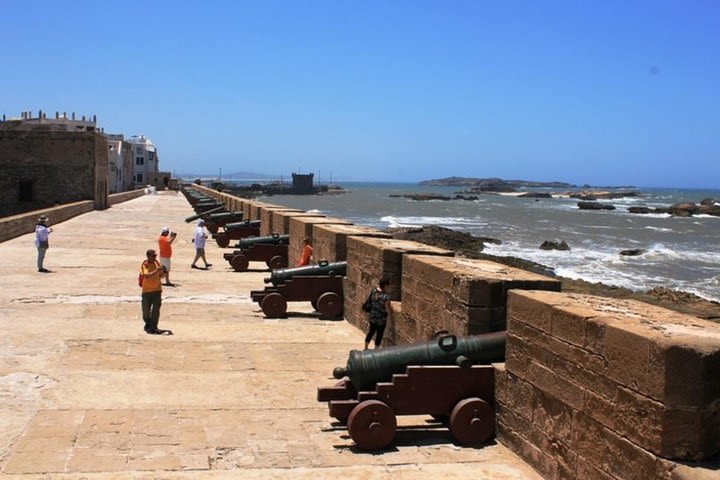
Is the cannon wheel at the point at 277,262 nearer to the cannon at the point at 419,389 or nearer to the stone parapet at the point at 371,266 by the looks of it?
the stone parapet at the point at 371,266

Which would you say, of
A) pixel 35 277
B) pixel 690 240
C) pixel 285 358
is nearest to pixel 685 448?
pixel 285 358

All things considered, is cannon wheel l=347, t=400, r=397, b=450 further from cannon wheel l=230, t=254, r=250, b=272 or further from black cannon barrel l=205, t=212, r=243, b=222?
black cannon barrel l=205, t=212, r=243, b=222

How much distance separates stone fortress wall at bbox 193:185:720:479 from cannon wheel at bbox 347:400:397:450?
76 cm

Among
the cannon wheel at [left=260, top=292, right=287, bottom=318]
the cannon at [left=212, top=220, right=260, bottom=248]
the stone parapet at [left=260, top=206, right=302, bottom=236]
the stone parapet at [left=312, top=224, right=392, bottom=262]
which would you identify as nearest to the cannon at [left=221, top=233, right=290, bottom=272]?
the stone parapet at [left=260, top=206, right=302, bottom=236]

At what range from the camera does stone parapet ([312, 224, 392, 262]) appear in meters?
10.7

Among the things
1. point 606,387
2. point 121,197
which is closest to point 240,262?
point 606,387

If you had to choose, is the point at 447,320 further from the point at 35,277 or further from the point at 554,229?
the point at 554,229

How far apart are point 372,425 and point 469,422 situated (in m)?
0.66

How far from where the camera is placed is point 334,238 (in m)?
10.9

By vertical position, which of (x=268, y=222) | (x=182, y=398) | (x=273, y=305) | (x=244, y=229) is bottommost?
(x=182, y=398)

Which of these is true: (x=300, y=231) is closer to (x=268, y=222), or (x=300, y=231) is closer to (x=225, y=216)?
(x=268, y=222)

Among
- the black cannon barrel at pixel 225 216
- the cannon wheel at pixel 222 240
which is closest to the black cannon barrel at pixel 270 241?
the cannon wheel at pixel 222 240

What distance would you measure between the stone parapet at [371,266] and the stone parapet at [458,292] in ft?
A: 1.53

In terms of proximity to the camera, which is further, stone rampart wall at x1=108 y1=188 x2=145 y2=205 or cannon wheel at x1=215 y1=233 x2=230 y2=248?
stone rampart wall at x1=108 y1=188 x2=145 y2=205
